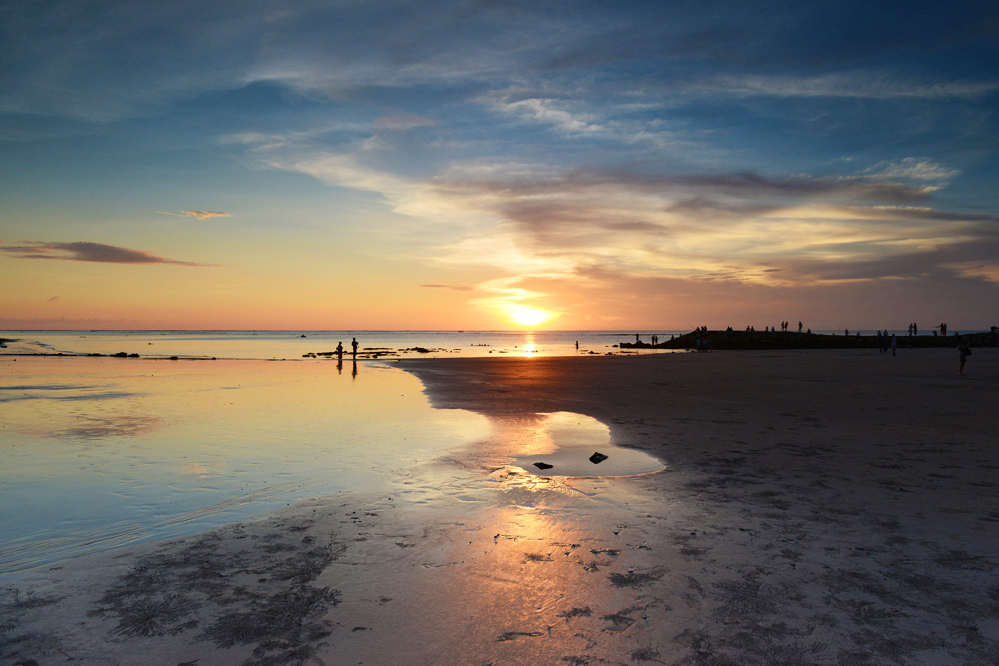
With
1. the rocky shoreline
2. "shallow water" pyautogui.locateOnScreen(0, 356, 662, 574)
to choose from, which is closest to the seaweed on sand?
"shallow water" pyautogui.locateOnScreen(0, 356, 662, 574)

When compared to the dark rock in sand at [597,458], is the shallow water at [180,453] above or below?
below

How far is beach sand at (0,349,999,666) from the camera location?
4582 mm

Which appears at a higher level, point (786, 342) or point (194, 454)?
point (786, 342)

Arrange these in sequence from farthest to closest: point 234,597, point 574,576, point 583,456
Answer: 1. point 583,456
2. point 574,576
3. point 234,597

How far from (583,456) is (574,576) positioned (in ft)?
19.7

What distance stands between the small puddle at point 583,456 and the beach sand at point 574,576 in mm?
468

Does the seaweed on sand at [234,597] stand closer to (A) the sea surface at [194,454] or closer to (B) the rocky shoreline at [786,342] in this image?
(A) the sea surface at [194,454]

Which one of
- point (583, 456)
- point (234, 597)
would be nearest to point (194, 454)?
point (234, 597)

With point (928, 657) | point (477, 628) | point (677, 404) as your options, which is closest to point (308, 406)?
point (677, 404)

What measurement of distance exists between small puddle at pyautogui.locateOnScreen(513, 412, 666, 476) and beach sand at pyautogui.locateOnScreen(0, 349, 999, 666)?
1.54 ft

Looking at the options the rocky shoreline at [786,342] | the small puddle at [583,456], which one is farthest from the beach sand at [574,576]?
the rocky shoreline at [786,342]

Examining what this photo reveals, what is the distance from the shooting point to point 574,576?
589 cm

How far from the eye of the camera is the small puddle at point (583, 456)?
10562 mm

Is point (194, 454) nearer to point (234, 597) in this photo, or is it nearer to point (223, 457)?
point (223, 457)
